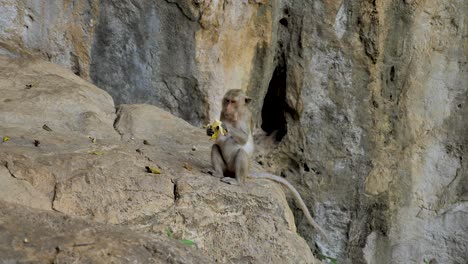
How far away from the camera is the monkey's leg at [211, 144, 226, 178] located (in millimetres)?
8477

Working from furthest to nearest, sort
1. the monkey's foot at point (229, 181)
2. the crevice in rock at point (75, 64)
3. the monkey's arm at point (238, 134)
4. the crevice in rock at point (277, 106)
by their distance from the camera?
the crevice in rock at point (277, 106) < the crevice in rock at point (75, 64) < the monkey's arm at point (238, 134) < the monkey's foot at point (229, 181)

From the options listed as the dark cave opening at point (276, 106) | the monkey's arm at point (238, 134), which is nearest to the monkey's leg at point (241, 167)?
the monkey's arm at point (238, 134)

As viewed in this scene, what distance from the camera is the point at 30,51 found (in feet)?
36.0

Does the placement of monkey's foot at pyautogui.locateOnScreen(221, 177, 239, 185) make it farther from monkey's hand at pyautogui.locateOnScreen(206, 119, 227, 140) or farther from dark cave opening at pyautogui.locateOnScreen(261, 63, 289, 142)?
dark cave opening at pyautogui.locateOnScreen(261, 63, 289, 142)

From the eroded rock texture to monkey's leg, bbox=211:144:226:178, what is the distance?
3119 millimetres

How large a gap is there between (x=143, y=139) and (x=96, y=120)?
0.70 m

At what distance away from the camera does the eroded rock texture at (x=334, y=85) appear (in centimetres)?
1132

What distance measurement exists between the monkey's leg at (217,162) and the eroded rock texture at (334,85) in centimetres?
312

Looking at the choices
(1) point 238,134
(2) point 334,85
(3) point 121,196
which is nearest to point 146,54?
Result: (2) point 334,85

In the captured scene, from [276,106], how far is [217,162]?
4224mm

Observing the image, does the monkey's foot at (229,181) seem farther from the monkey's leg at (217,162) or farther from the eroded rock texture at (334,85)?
the eroded rock texture at (334,85)

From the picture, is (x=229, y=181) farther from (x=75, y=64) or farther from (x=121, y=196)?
(x=75, y=64)

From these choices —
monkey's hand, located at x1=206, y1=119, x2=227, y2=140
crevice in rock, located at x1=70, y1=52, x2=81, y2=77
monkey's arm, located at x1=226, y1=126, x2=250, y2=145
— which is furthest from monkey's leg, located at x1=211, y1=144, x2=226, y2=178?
crevice in rock, located at x1=70, y1=52, x2=81, y2=77

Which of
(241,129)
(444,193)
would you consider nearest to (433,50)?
(444,193)
